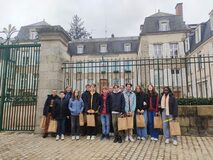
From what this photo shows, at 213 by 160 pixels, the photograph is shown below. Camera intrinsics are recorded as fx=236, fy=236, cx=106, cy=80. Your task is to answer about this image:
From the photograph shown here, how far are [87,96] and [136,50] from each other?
30.6 meters

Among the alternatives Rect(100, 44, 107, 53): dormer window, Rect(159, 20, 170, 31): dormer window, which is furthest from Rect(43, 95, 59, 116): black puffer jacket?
Rect(100, 44, 107, 53): dormer window

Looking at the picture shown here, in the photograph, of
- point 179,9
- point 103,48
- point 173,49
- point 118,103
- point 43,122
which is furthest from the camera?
point 103,48

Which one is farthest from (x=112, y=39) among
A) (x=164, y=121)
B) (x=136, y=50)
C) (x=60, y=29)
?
(x=164, y=121)

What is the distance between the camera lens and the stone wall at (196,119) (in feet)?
25.5

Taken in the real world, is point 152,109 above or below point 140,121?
above

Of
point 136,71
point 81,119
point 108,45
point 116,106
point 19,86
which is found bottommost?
point 81,119

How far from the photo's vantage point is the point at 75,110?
782 centimetres

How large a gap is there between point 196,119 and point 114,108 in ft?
9.13

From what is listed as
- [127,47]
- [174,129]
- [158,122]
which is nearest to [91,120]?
[158,122]

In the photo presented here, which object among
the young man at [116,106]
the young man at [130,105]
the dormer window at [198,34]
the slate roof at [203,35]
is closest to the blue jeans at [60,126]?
the young man at [116,106]

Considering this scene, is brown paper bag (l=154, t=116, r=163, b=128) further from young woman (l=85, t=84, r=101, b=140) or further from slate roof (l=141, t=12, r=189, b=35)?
slate roof (l=141, t=12, r=189, b=35)

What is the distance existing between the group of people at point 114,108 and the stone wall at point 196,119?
0.95m

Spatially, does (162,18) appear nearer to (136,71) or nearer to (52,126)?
(136,71)

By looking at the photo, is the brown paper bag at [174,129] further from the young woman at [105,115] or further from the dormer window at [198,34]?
the dormer window at [198,34]
